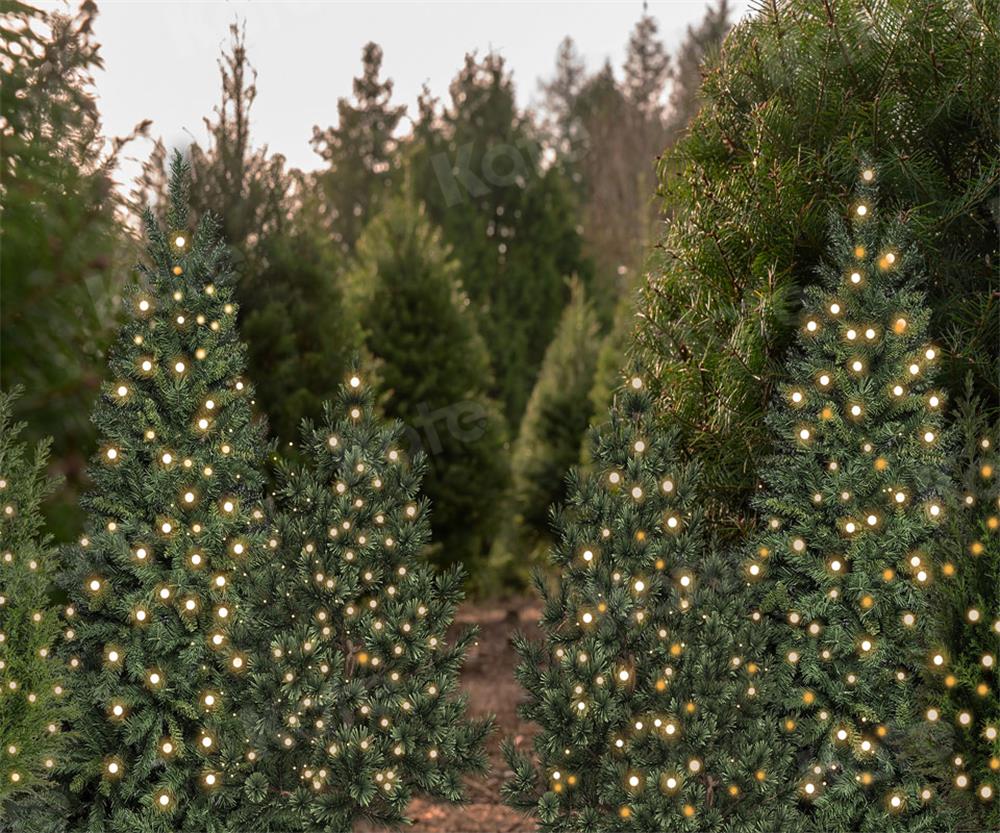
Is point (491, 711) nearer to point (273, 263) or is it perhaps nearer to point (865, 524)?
point (865, 524)

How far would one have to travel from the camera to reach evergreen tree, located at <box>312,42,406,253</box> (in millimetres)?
23375

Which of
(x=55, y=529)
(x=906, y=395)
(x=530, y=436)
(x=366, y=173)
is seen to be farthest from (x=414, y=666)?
(x=366, y=173)

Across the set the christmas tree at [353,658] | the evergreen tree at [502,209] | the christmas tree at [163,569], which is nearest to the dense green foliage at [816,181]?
the christmas tree at [353,658]

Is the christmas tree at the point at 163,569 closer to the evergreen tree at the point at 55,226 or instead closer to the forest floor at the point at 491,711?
the evergreen tree at the point at 55,226

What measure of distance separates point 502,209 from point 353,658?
612 inches

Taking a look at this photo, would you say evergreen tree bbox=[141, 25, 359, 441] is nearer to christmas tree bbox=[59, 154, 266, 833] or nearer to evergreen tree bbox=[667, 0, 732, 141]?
christmas tree bbox=[59, 154, 266, 833]

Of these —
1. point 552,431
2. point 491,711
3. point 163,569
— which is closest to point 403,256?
point 552,431

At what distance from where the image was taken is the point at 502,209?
1927 centimetres

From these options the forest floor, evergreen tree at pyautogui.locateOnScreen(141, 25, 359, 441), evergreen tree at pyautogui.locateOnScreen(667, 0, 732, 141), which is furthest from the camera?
evergreen tree at pyautogui.locateOnScreen(667, 0, 732, 141)

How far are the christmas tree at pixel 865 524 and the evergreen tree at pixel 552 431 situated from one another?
7369 mm

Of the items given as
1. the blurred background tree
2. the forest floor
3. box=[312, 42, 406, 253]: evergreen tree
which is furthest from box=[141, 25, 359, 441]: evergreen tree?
box=[312, 42, 406, 253]: evergreen tree

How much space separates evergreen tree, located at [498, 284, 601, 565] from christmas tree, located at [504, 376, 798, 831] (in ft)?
23.6

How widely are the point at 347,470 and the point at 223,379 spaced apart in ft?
2.59

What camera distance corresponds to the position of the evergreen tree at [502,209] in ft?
60.0
